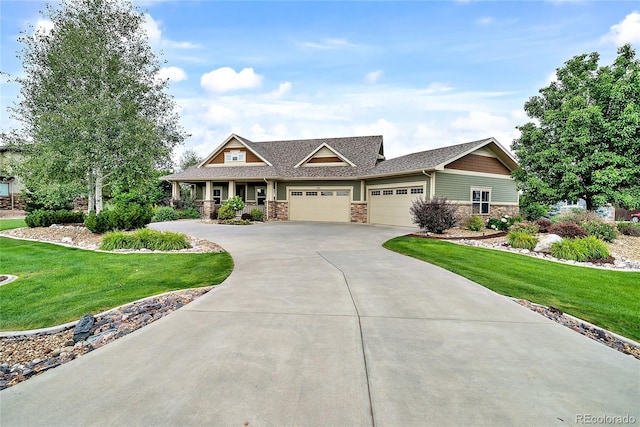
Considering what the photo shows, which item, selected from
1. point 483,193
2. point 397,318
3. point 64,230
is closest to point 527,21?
point 483,193

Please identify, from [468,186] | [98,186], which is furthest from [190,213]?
[468,186]

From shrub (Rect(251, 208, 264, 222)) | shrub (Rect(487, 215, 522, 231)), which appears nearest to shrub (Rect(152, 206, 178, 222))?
shrub (Rect(251, 208, 264, 222))

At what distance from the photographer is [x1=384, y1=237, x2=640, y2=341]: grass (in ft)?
16.0

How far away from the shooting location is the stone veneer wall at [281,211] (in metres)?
22.4

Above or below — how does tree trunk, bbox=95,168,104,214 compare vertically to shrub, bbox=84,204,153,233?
above

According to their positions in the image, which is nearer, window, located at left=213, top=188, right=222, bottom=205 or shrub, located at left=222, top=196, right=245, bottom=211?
shrub, located at left=222, top=196, right=245, bottom=211

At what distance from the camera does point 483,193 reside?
58.3 feet

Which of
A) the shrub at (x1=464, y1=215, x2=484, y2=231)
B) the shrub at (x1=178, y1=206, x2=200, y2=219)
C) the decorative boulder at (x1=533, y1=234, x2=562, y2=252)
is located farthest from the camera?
the shrub at (x1=178, y1=206, x2=200, y2=219)

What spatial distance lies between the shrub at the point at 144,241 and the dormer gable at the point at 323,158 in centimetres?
1354

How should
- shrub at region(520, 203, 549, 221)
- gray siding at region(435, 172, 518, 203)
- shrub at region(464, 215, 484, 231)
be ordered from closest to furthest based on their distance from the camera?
shrub at region(464, 215, 484, 231), gray siding at region(435, 172, 518, 203), shrub at region(520, 203, 549, 221)

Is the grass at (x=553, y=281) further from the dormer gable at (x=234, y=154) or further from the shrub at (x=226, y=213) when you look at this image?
the dormer gable at (x=234, y=154)

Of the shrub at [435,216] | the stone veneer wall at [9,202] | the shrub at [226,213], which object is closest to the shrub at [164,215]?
the shrub at [226,213]

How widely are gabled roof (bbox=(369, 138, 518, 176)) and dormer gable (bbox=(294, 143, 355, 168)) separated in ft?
11.4

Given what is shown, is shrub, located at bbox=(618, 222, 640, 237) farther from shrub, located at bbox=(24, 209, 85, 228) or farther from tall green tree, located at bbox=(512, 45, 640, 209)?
shrub, located at bbox=(24, 209, 85, 228)
